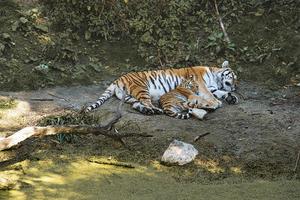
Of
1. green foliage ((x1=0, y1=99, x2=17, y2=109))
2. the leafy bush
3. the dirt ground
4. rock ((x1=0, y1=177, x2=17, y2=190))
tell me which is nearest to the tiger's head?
the dirt ground

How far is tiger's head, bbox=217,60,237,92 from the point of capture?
7793 mm

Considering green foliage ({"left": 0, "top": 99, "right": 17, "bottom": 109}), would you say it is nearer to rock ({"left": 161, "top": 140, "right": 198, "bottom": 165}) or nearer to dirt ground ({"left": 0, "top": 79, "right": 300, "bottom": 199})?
dirt ground ({"left": 0, "top": 79, "right": 300, "bottom": 199})

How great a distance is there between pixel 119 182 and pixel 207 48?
4.66 m

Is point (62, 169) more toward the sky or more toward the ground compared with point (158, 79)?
more toward the ground

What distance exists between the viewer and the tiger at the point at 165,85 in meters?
7.06

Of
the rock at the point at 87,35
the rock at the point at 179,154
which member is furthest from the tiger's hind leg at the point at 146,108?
the rock at the point at 87,35

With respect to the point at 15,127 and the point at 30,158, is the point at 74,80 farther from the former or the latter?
the point at 30,158

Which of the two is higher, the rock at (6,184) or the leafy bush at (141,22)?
the leafy bush at (141,22)

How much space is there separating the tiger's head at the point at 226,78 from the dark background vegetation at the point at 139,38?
0.49 m

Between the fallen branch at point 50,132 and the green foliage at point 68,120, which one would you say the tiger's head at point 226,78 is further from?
the fallen branch at point 50,132

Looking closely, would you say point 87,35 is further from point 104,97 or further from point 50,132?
point 50,132

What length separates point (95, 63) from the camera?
28.2 ft

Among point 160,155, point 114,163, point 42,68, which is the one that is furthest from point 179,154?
point 42,68

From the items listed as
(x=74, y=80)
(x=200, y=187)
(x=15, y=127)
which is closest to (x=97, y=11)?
(x=74, y=80)
